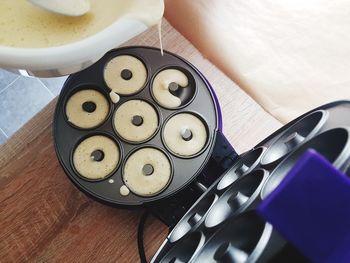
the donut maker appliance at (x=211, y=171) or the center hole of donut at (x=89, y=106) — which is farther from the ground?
the donut maker appliance at (x=211, y=171)

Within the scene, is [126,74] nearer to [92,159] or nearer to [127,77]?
[127,77]

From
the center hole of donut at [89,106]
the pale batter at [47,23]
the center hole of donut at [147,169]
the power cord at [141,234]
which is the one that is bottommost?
the power cord at [141,234]

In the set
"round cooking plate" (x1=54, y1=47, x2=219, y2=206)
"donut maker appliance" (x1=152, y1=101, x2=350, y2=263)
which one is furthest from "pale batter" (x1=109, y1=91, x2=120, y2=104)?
"donut maker appliance" (x1=152, y1=101, x2=350, y2=263)

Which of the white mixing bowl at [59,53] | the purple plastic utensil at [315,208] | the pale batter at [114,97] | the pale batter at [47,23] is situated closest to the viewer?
the purple plastic utensil at [315,208]

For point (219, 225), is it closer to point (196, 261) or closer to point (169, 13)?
point (196, 261)

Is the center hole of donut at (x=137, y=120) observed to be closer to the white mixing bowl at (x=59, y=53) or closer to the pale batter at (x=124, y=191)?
the pale batter at (x=124, y=191)

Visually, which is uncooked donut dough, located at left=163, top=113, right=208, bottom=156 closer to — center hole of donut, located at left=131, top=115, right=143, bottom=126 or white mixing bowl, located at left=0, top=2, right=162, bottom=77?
center hole of donut, located at left=131, top=115, right=143, bottom=126

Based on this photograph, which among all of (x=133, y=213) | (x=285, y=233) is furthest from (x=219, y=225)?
(x=133, y=213)

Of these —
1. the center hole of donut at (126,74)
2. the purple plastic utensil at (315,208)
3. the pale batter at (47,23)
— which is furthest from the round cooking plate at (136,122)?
the purple plastic utensil at (315,208)

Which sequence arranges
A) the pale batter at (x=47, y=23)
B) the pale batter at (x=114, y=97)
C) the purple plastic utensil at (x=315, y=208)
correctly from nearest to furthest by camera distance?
the purple plastic utensil at (x=315, y=208) → the pale batter at (x=47, y=23) → the pale batter at (x=114, y=97)
